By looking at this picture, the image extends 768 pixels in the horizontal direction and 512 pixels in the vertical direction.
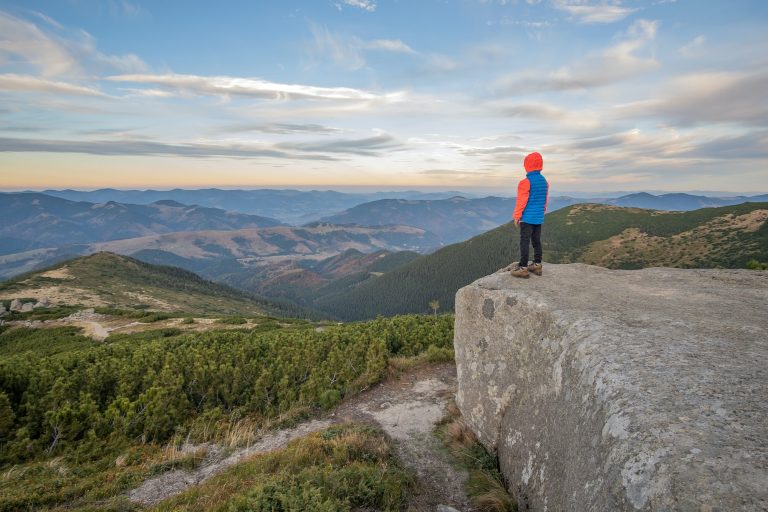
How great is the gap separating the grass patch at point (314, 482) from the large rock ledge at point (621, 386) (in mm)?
2738

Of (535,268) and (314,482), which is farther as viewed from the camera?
(535,268)

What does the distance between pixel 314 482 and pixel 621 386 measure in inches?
223

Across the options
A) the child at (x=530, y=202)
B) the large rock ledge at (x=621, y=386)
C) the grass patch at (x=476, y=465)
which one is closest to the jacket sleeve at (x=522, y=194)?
the child at (x=530, y=202)

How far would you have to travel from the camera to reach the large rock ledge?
4094 mm

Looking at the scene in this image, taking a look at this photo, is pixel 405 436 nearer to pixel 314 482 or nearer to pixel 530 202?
pixel 314 482

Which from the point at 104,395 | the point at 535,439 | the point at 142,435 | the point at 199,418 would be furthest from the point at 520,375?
the point at 104,395

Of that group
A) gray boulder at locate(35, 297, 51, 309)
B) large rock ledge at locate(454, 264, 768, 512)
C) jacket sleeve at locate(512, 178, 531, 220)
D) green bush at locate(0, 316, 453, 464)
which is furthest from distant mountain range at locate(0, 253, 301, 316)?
large rock ledge at locate(454, 264, 768, 512)

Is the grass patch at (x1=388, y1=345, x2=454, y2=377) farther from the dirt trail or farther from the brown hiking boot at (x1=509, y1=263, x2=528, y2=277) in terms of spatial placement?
the brown hiking boot at (x1=509, y1=263, x2=528, y2=277)

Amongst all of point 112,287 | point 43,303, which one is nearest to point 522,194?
point 43,303

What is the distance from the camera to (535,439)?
7609 millimetres

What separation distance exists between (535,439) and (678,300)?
16.3ft

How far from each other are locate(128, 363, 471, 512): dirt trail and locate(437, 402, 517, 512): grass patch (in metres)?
0.25

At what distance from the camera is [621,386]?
17.8ft

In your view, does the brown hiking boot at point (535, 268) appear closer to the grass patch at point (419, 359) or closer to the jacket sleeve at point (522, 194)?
the jacket sleeve at point (522, 194)
